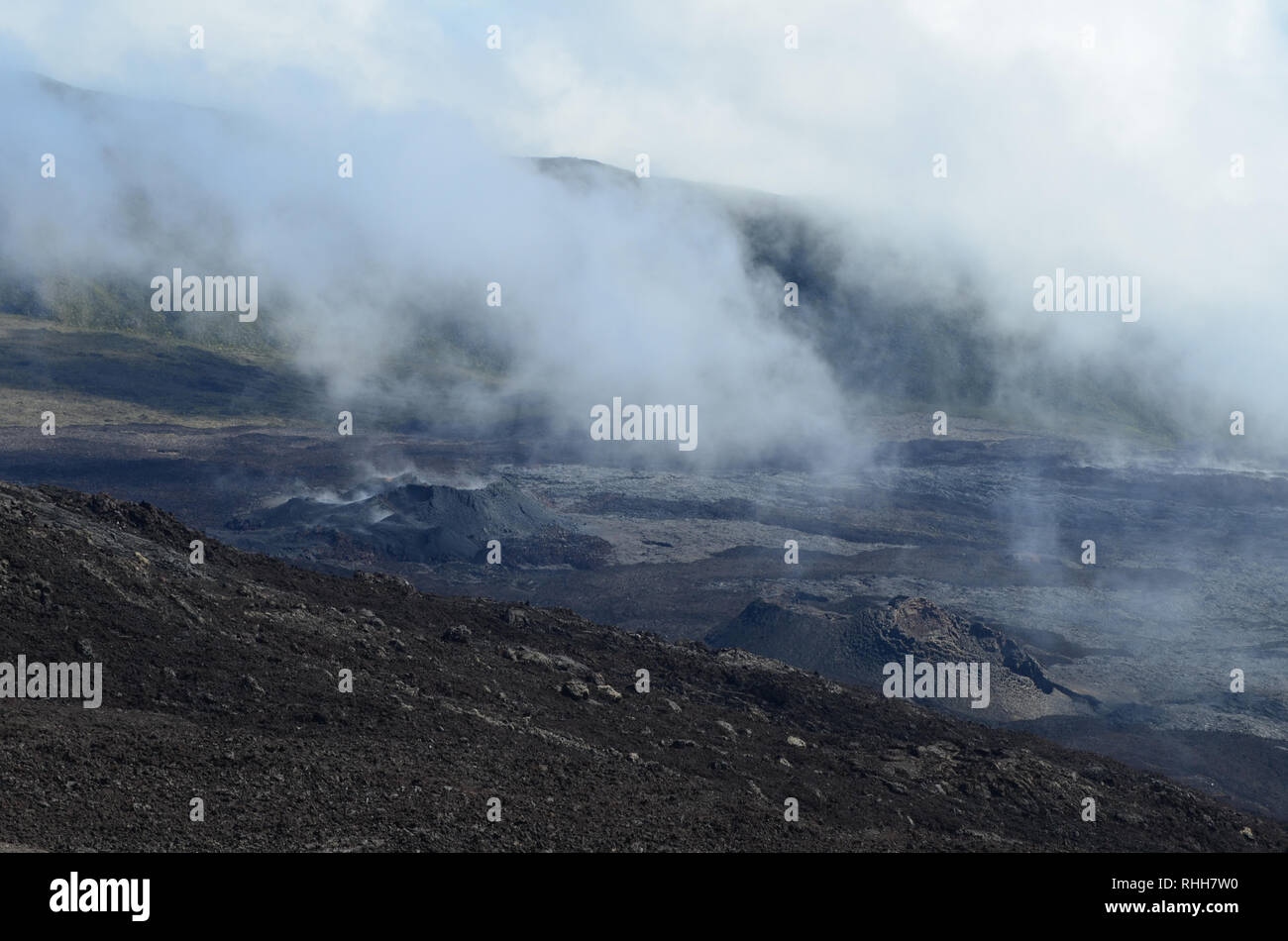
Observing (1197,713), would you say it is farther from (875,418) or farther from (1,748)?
(875,418)

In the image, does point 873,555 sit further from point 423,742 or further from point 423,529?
point 423,742

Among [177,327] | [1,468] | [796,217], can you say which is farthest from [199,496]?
[796,217]

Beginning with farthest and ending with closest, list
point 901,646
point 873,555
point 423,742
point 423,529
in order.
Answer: point 873,555
point 423,529
point 901,646
point 423,742

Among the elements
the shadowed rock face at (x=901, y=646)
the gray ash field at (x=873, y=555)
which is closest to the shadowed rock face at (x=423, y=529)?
the gray ash field at (x=873, y=555)

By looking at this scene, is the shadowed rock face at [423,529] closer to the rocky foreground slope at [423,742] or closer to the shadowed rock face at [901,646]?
the shadowed rock face at [901,646]

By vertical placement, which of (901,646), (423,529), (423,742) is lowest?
(901,646)

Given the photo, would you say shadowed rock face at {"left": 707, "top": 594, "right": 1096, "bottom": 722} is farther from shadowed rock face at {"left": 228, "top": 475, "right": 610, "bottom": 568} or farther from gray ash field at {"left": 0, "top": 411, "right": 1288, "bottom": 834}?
shadowed rock face at {"left": 228, "top": 475, "right": 610, "bottom": 568}

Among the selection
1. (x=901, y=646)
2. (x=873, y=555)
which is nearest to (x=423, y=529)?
(x=873, y=555)
